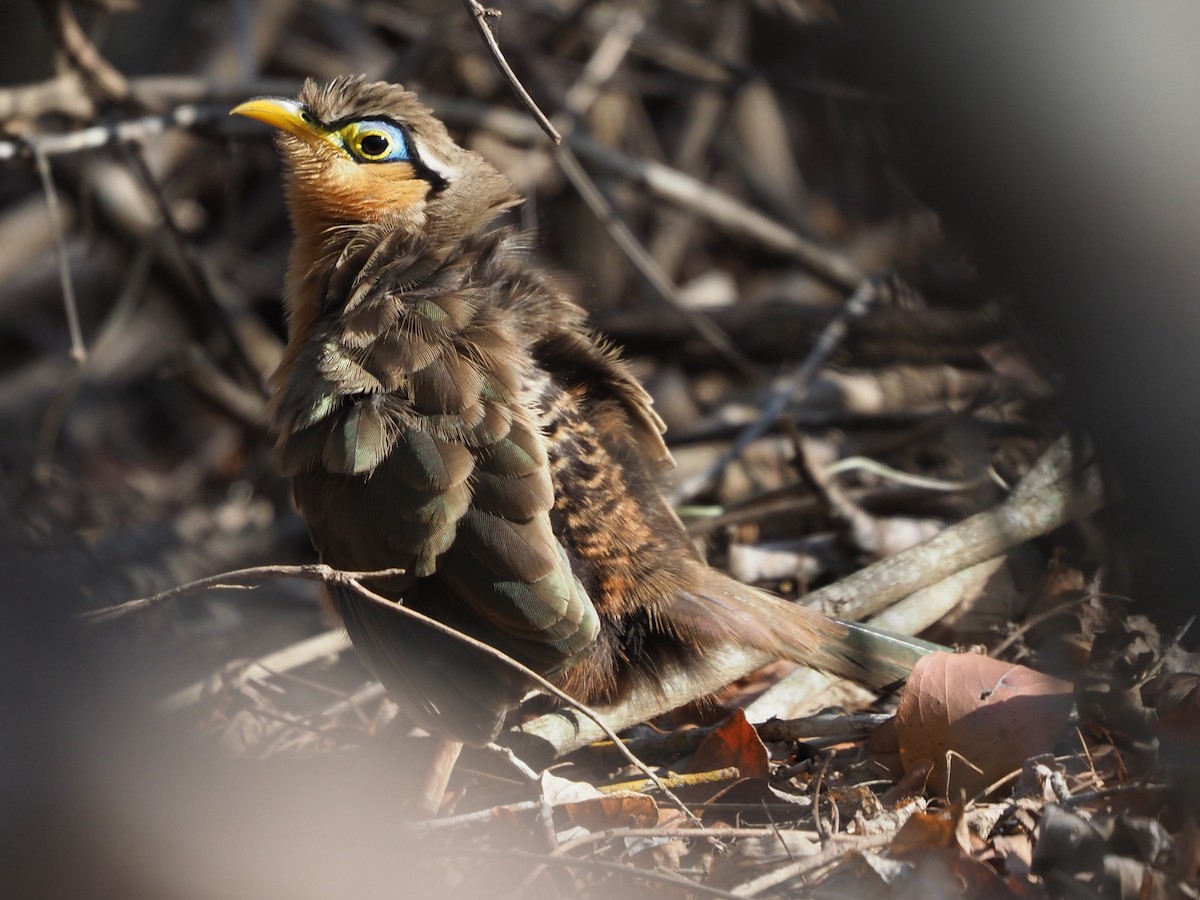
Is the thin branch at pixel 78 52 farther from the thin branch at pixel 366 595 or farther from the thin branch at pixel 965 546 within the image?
the thin branch at pixel 965 546

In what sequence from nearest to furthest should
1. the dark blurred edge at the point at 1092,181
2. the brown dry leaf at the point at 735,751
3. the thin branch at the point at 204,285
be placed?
the dark blurred edge at the point at 1092,181 → the brown dry leaf at the point at 735,751 → the thin branch at the point at 204,285

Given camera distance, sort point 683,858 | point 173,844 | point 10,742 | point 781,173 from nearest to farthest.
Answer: point 10,742, point 173,844, point 683,858, point 781,173

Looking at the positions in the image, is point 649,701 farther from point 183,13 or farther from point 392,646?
point 183,13

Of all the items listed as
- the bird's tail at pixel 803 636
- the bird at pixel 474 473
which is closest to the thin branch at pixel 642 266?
the bird at pixel 474 473

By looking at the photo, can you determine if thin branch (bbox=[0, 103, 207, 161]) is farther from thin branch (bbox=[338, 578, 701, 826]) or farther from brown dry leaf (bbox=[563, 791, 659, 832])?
brown dry leaf (bbox=[563, 791, 659, 832])

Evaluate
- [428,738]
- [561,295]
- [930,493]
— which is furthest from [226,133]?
[930,493]

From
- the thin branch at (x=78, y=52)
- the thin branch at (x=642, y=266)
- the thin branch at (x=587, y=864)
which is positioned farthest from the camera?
the thin branch at (x=642, y=266)

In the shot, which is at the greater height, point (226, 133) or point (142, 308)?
point (226, 133)
